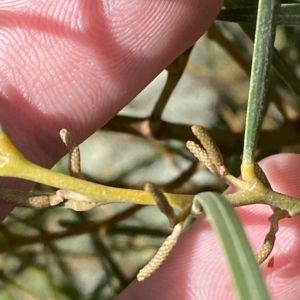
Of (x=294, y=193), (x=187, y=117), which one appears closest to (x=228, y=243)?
(x=294, y=193)

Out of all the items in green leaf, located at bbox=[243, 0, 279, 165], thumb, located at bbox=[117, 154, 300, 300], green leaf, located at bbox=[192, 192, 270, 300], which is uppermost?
green leaf, located at bbox=[243, 0, 279, 165]

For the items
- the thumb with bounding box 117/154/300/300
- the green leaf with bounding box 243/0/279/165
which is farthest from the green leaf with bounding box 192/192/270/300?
the thumb with bounding box 117/154/300/300

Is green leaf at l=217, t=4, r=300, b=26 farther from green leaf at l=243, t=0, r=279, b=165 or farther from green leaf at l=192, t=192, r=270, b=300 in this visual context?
green leaf at l=192, t=192, r=270, b=300

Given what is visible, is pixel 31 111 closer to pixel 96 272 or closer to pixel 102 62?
pixel 102 62

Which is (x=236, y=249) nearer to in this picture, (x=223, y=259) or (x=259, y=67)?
(x=259, y=67)

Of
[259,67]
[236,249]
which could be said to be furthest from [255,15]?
[236,249]

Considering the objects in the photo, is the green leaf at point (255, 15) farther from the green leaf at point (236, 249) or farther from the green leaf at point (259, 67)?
the green leaf at point (236, 249)
